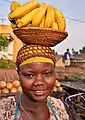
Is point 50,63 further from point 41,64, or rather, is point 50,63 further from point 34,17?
point 34,17

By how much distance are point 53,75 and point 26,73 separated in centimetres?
18

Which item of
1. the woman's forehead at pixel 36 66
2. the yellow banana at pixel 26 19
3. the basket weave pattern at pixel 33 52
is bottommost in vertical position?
the woman's forehead at pixel 36 66

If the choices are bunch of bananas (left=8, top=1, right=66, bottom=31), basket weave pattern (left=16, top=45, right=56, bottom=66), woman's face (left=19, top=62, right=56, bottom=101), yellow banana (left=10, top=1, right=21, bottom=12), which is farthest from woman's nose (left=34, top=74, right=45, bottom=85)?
yellow banana (left=10, top=1, right=21, bottom=12)

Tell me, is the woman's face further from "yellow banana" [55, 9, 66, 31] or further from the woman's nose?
"yellow banana" [55, 9, 66, 31]

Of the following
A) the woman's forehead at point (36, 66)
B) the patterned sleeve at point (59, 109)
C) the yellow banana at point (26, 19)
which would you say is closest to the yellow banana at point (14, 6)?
the yellow banana at point (26, 19)

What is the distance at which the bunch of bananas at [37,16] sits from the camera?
1.80 m

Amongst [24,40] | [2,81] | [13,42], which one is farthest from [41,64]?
[13,42]

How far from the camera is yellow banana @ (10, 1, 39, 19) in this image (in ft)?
5.93

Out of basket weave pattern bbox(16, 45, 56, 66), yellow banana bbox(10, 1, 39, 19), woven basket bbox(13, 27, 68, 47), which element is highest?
yellow banana bbox(10, 1, 39, 19)

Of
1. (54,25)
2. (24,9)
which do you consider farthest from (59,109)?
(24,9)

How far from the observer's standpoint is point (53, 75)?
183 cm

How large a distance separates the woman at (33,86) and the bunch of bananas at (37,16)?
0.49 feet

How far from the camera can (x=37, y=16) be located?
1.80 meters

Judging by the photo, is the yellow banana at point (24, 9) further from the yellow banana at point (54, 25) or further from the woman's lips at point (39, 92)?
the woman's lips at point (39, 92)
